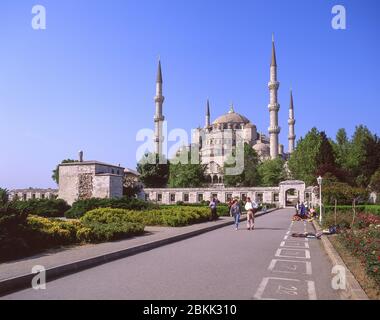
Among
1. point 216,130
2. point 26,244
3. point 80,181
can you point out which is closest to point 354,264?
point 26,244

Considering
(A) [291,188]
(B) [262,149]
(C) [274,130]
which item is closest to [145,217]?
(A) [291,188]

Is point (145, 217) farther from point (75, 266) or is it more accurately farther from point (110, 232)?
point (75, 266)

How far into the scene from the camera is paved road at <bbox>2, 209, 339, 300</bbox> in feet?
21.0

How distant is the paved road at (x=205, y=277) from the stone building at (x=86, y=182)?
22.8m

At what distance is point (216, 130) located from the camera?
9275 cm

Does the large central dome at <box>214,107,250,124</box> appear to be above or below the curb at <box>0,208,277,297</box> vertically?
above

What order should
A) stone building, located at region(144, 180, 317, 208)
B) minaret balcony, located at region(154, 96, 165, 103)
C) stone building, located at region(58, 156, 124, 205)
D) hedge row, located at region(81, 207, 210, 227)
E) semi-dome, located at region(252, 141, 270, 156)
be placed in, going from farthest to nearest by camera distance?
1. semi-dome, located at region(252, 141, 270, 156)
2. minaret balcony, located at region(154, 96, 165, 103)
3. stone building, located at region(144, 180, 317, 208)
4. stone building, located at region(58, 156, 124, 205)
5. hedge row, located at region(81, 207, 210, 227)

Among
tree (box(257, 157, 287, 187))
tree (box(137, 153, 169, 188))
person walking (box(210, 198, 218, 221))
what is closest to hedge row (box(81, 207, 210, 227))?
person walking (box(210, 198, 218, 221))

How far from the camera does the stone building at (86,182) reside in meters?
33.7

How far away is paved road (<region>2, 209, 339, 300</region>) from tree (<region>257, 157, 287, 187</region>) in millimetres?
56591

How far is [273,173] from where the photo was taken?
221 feet

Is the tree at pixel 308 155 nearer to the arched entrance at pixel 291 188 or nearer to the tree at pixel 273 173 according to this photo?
the arched entrance at pixel 291 188

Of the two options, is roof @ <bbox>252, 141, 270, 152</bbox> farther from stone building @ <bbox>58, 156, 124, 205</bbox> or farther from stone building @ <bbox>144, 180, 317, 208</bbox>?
stone building @ <bbox>58, 156, 124, 205</bbox>

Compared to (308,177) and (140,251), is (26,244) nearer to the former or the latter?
Answer: (140,251)
